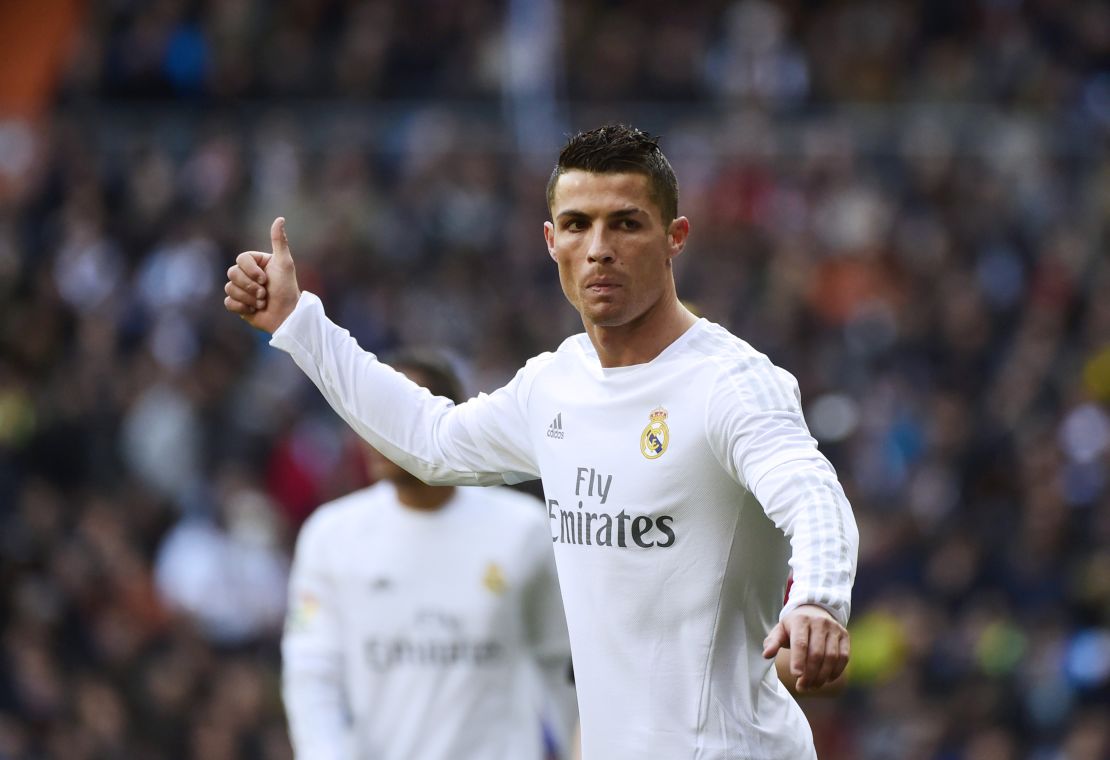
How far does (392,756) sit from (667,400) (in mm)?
2672

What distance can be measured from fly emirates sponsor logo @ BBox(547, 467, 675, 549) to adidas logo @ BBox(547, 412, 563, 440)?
14 cm

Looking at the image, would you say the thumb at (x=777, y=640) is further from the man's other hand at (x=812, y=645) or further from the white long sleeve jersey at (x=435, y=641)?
the white long sleeve jersey at (x=435, y=641)

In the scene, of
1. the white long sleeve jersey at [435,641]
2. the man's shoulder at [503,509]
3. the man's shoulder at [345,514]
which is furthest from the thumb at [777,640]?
the man's shoulder at [345,514]

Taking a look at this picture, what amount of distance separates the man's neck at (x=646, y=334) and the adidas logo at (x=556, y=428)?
0.66 feet

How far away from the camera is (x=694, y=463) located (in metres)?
4.33

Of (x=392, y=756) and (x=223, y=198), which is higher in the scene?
(x=223, y=198)

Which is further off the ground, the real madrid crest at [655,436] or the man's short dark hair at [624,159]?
the man's short dark hair at [624,159]

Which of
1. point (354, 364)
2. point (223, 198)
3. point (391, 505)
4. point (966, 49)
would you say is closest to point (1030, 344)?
point (966, 49)

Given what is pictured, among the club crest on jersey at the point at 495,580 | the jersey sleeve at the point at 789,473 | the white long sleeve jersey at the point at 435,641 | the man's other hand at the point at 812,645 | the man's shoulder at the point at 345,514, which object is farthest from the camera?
the man's shoulder at the point at 345,514

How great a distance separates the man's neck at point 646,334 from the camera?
4574 millimetres

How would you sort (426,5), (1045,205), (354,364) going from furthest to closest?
(426,5)
(1045,205)
(354,364)

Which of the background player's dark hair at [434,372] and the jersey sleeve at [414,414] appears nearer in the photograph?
the jersey sleeve at [414,414]

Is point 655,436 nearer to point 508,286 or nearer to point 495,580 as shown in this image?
point 495,580

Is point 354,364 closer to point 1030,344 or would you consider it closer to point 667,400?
point 667,400
